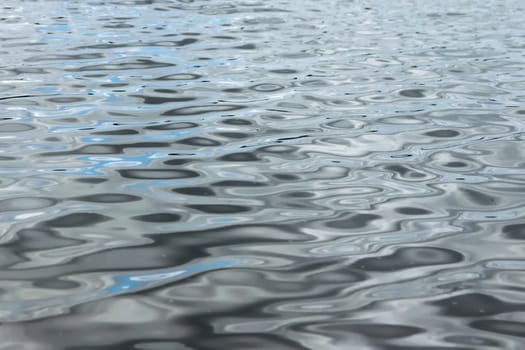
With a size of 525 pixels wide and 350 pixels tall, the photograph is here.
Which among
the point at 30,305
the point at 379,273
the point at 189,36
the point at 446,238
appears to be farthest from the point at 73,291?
the point at 189,36

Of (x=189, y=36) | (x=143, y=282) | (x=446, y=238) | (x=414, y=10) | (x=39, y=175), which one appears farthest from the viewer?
(x=414, y=10)

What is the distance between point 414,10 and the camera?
20578mm

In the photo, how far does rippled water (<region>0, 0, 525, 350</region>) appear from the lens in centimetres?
346

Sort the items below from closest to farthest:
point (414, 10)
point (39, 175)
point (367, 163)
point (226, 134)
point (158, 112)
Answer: point (39, 175) < point (367, 163) < point (226, 134) < point (158, 112) < point (414, 10)

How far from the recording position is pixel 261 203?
513cm

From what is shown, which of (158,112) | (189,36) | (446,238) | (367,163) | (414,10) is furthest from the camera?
(414,10)

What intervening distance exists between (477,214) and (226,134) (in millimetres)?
2751

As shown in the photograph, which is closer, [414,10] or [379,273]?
[379,273]

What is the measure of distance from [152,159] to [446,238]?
259 centimetres

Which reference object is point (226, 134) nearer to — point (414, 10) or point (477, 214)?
point (477, 214)

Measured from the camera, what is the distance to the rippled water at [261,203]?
346 cm

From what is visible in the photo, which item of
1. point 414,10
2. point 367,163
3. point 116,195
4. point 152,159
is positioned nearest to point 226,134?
point 152,159

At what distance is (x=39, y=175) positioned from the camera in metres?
5.74

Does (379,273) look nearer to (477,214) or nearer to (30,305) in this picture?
(477,214)
